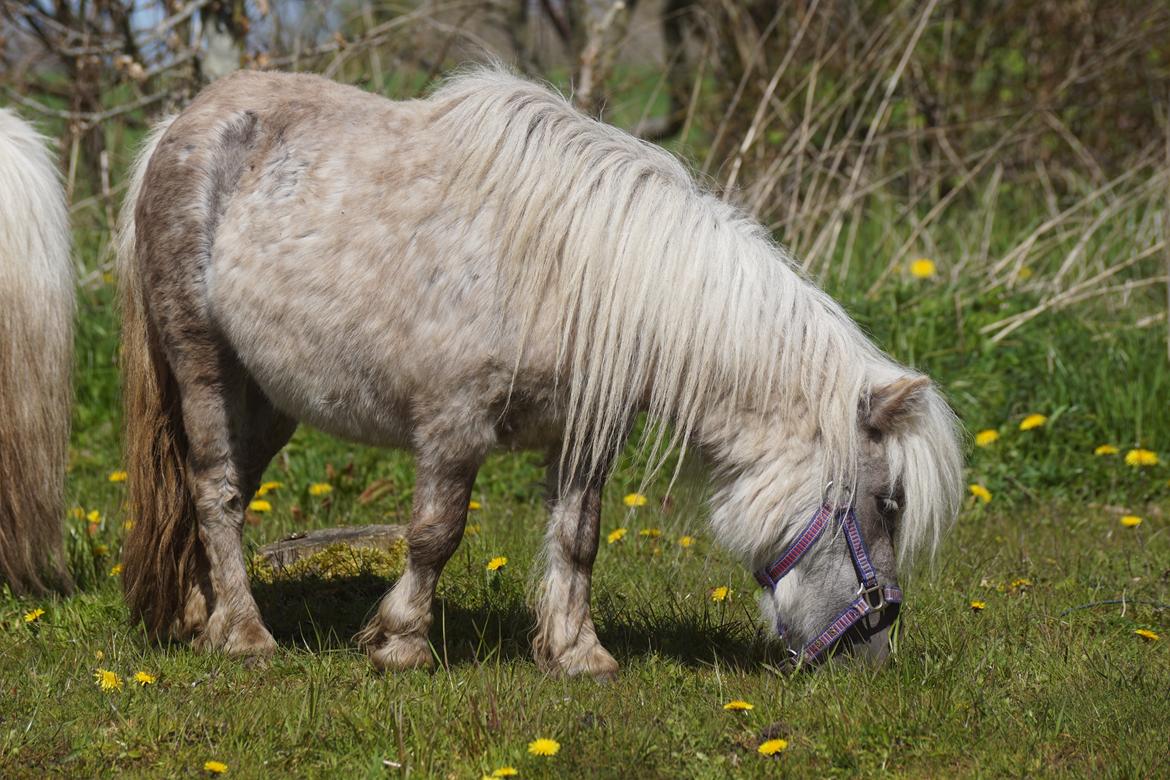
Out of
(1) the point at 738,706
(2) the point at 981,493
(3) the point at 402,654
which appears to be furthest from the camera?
(2) the point at 981,493

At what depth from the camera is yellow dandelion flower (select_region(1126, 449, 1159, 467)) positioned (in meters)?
5.40

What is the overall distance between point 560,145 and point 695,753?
1570mm

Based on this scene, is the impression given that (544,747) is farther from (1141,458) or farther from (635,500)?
(1141,458)

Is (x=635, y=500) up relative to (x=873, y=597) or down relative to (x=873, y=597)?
down

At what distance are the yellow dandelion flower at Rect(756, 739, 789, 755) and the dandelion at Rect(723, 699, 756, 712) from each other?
198mm

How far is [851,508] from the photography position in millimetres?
3305

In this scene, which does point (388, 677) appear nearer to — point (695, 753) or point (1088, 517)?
point (695, 753)

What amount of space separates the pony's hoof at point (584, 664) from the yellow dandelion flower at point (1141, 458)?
2.84 meters

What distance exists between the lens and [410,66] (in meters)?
7.92

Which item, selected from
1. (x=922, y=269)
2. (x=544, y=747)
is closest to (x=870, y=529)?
(x=544, y=747)

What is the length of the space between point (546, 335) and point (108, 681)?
1.40 m

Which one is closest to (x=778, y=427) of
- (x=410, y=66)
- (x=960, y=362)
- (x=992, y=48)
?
(x=960, y=362)

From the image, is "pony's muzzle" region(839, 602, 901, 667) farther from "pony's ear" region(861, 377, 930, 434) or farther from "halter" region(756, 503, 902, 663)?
"pony's ear" region(861, 377, 930, 434)

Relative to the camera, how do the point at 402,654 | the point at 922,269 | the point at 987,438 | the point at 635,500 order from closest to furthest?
the point at 402,654, the point at 635,500, the point at 987,438, the point at 922,269
